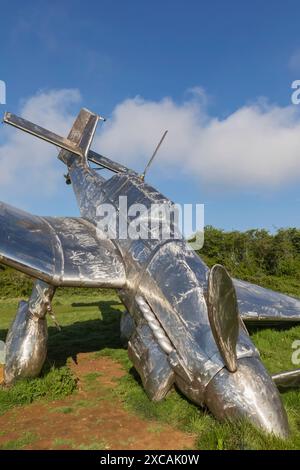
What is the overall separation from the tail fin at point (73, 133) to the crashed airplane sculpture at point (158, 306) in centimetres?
418

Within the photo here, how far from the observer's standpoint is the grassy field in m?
4.25

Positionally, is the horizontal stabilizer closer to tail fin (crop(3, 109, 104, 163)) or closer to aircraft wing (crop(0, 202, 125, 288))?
aircraft wing (crop(0, 202, 125, 288))

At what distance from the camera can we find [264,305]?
27.2ft

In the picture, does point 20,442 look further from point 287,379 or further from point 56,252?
point 287,379

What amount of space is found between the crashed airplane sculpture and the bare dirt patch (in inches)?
21.6

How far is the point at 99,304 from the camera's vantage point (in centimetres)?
1706

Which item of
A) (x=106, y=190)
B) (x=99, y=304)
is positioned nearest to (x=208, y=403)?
(x=106, y=190)

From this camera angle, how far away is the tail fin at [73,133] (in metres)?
11.9

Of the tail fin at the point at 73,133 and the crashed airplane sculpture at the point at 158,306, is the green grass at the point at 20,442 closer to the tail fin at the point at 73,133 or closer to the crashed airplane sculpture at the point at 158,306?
the crashed airplane sculpture at the point at 158,306

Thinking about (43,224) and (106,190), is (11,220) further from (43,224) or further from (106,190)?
(106,190)

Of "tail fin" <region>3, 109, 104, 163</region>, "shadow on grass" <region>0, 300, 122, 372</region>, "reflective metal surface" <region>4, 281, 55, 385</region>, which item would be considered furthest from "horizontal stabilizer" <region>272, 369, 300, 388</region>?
"tail fin" <region>3, 109, 104, 163</region>

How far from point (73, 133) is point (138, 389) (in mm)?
10615

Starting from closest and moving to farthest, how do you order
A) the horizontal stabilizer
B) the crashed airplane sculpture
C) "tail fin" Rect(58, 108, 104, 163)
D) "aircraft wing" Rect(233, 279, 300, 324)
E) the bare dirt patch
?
the crashed airplane sculpture
the bare dirt patch
the horizontal stabilizer
"aircraft wing" Rect(233, 279, 300, 324)
"tail fin" Rect(58, 108, 104, 163)
